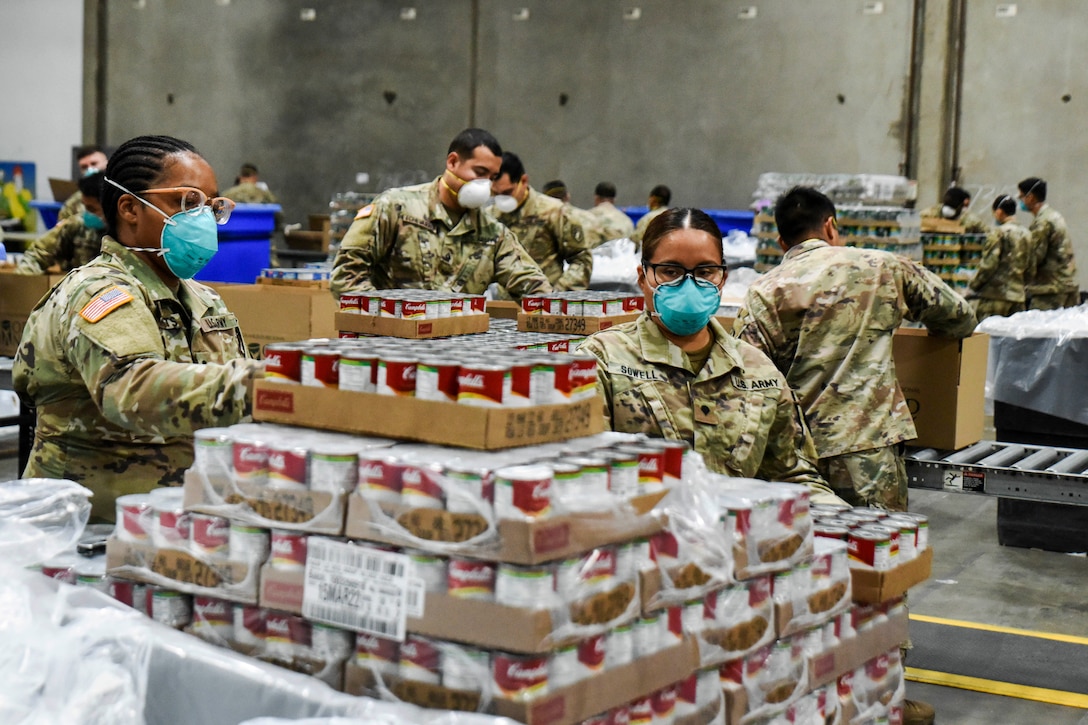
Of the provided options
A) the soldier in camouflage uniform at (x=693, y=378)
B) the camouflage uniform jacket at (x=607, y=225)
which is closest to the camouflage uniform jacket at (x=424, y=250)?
the soldier in camouflage uniform at (x=693, y=378)

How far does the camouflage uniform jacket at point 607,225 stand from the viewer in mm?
13922

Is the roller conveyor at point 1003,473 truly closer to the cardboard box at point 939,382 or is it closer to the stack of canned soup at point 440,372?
the cardboard box at point 939,382

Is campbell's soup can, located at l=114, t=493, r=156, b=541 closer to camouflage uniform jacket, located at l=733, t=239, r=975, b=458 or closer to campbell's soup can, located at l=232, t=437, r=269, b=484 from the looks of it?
campbell's soup can, located at l=232, t=437, r=269, b=484

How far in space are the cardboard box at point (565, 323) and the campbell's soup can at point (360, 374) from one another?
277 cm

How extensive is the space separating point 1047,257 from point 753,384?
33.0ft

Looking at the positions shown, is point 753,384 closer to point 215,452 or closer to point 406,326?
point 215,452

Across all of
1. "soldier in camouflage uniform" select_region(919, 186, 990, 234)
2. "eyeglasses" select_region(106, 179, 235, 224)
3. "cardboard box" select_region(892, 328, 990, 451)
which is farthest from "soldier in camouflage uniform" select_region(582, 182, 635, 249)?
"eyeglasses" select_region(106, 179, 235, 224)

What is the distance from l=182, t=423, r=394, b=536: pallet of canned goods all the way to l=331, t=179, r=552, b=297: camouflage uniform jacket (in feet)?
12.2

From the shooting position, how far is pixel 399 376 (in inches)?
87.0

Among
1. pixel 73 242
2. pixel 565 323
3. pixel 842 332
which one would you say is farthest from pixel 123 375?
pixel 73 242

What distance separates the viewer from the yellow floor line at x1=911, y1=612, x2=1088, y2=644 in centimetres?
537

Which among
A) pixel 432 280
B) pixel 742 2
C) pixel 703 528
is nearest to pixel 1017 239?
Answer: pixel 742 2

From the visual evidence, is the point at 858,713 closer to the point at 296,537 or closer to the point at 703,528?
the point at 703,528

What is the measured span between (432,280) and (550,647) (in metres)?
4.37
